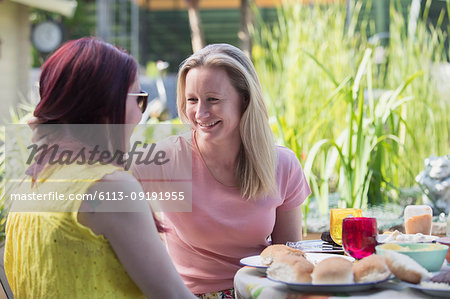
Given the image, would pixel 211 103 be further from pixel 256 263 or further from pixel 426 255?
pixel 426 255

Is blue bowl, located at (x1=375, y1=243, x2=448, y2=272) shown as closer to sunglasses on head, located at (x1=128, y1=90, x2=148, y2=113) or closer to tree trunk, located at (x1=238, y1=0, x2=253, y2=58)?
sunglasses on head, located at (x1=128, y1=90, x2=148, y2=113)

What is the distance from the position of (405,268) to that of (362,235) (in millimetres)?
Result: 231

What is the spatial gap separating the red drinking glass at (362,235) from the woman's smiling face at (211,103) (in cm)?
59

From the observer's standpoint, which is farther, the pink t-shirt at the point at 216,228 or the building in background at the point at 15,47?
the building in background at the point at 15,47

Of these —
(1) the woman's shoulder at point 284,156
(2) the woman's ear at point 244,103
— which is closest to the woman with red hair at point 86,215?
(2) the woman's ear at point 244,103

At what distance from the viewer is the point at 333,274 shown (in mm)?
1185

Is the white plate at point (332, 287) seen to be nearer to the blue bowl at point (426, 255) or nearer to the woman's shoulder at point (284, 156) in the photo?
the blue bowl at point (426, 255)

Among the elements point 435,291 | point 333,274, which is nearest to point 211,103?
point 333,274

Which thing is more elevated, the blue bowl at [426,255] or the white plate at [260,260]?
the blue bowl at [426,255]

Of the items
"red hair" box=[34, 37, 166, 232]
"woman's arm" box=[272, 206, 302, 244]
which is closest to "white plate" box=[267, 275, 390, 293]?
"red hair" box=[34, 37, 166, 232]

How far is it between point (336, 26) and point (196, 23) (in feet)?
15.2

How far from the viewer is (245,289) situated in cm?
128

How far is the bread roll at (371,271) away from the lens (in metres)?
1.20

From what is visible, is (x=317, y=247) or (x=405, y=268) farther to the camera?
(x=317, y=247)
